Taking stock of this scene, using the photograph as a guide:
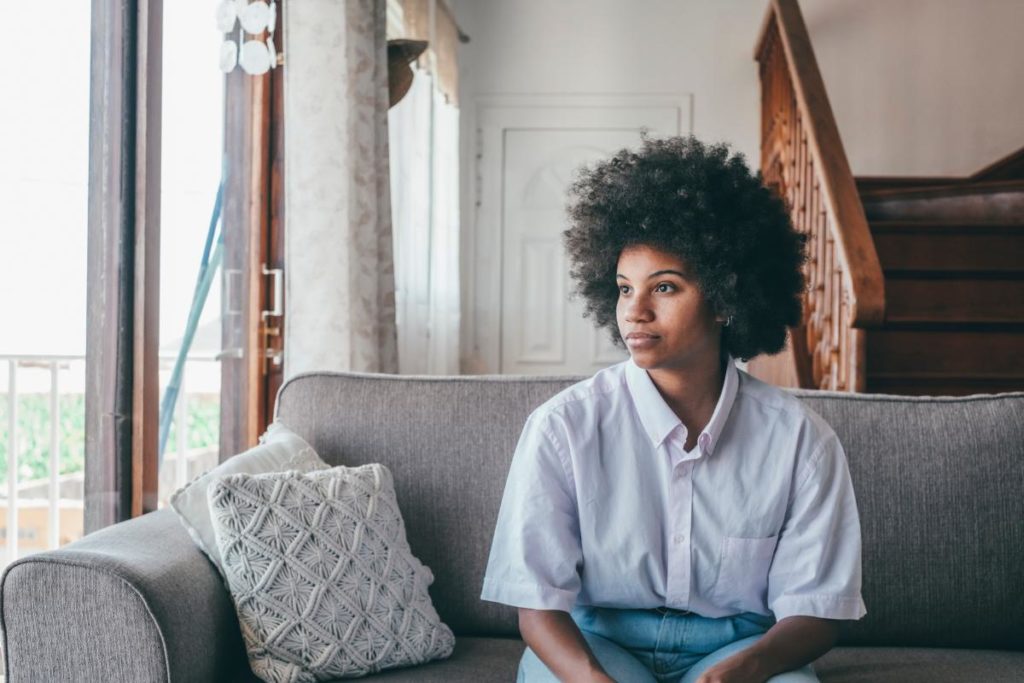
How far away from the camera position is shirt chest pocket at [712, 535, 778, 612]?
1.41 meters

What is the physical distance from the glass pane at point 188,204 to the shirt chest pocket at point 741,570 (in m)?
1.89

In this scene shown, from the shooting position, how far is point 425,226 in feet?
14.0

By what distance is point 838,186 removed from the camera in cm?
301

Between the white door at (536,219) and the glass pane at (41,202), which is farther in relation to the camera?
the white door at (536,219)

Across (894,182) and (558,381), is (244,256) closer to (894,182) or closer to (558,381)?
(558,381)

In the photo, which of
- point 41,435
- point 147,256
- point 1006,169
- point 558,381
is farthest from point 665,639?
point 1006,169

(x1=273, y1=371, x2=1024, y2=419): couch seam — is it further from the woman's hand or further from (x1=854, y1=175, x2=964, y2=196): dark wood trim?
(x1=854, y1=175, x2=964, y2=196): dark wood trim

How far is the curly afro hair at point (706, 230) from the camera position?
1428mm

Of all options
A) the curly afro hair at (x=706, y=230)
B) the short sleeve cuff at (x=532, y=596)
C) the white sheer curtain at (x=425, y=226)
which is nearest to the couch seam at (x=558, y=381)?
the curly afro hair at (x=706, y=230)

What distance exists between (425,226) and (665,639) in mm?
3026

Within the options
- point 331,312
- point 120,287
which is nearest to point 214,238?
point 331,312

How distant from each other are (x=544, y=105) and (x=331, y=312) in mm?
2818

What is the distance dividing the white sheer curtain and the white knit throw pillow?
219 cm

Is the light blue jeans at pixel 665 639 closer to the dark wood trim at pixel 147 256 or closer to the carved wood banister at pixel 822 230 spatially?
the carved wood banister at pixel 822 230
